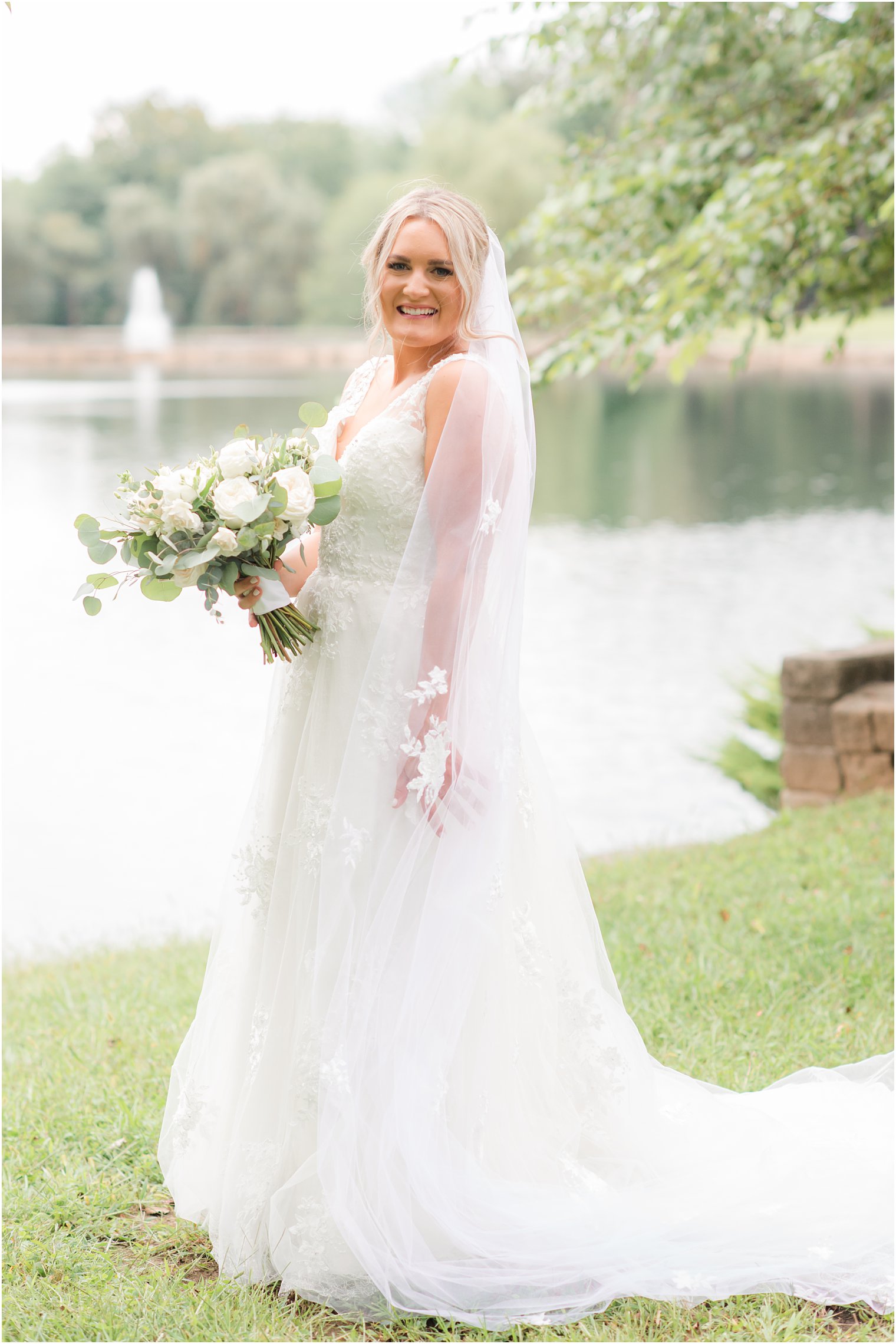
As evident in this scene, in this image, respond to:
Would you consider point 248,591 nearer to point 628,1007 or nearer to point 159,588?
point 159,588

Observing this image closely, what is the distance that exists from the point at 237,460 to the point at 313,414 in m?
0.29

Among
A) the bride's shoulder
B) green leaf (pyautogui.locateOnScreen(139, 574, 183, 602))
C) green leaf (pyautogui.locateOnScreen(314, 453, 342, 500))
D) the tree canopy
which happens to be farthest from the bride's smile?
the tree canopy

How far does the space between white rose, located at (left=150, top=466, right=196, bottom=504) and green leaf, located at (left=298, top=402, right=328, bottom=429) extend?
Answer: 0.29 m

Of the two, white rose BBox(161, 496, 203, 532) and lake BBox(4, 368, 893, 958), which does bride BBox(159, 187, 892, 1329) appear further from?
lake BBox(4, 368, 893, 958)

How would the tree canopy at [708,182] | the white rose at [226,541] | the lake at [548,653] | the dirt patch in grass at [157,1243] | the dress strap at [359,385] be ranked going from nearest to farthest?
the white rose at [226,541], the dirt patch in grass at [157,1243], the dress strap at [359,385], the tree canopy at [708,182], the lake at [548,653]

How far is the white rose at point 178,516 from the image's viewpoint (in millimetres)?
2498

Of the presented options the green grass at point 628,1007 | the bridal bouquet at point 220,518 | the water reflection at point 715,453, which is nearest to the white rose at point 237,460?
the bridal bouquet at point 220,518

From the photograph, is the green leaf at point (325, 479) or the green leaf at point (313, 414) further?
the green leaf at point (313, 414)

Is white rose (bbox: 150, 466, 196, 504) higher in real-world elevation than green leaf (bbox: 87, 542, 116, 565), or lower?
higher

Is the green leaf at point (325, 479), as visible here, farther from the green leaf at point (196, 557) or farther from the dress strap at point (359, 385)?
the dress strap at point (359, 385)

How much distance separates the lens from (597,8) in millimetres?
6598

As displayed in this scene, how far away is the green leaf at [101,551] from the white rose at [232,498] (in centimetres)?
27

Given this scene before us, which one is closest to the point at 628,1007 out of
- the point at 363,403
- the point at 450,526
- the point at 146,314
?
the point at 450,526

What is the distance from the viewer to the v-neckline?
A: 2.76 m
